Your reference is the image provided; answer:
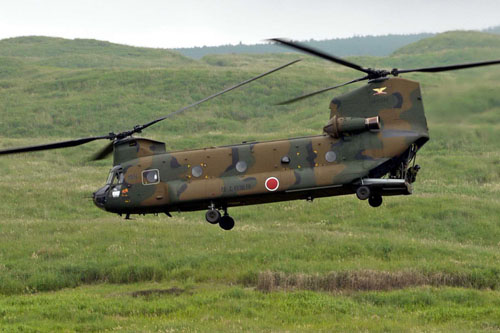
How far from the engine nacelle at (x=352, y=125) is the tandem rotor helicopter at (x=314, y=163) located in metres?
0.03

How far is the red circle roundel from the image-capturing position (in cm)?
2598

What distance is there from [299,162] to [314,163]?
0.51 metres

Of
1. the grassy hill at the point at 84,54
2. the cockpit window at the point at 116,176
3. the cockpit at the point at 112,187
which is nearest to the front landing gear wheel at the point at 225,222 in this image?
the cockpit at the point at 112,187

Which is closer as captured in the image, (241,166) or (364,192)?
(364,192)

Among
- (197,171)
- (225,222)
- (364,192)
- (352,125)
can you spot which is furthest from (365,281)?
(197,171)

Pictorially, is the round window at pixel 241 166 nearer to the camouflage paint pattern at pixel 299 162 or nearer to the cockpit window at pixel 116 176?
the camouflage paint pattern at pixel 299 162

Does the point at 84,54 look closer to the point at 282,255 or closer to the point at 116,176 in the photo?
the point at 282,255

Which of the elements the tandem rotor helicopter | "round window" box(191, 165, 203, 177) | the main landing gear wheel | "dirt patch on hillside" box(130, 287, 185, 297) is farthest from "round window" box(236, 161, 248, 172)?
"dirt patch on hillside" box(130, 287, 185, 297)

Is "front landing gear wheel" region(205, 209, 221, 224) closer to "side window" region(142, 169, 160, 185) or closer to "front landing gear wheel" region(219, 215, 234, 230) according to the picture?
"front landing gear wheel" region(219, 215, 234, 230)

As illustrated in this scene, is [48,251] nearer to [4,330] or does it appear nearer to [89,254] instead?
[89,254]

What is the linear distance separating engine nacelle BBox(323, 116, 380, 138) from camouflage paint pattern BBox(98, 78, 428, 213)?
200 mm

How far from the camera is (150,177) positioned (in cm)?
2764

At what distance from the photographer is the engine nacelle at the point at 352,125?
84.8 feet

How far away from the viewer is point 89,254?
146ft
